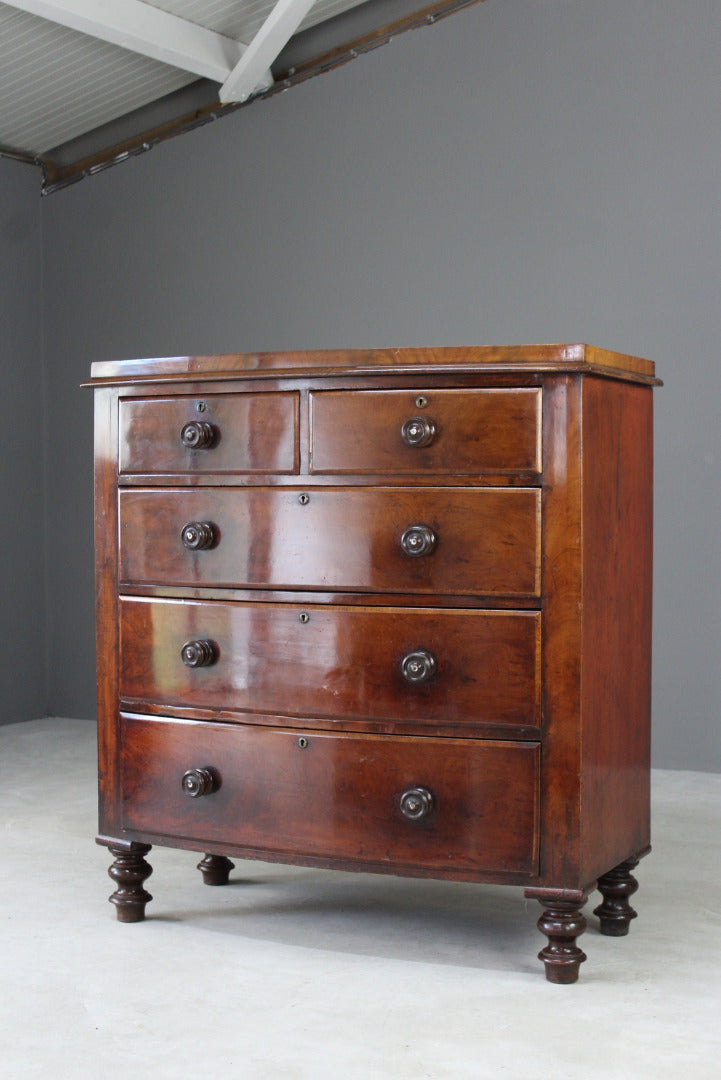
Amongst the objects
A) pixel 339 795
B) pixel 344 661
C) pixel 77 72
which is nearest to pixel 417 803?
pixel 339 795

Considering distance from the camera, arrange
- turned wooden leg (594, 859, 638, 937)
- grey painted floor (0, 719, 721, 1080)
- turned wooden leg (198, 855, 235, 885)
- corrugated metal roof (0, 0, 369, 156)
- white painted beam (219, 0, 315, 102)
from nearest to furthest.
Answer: grey painted floor (0, 719, 721, 1080), turned wooden leg (594, 859, 638, 937), turned wooden leg (198, 855, 235, 885), white painted beam (219, 0, 315, 102), corrugated metal roof (0, 0, 369, 156)

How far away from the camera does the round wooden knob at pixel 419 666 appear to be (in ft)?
7.19

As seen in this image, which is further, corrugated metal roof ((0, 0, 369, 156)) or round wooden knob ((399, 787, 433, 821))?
corrugated metal roof ((0, 0, 369, 156))

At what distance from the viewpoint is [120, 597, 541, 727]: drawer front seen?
7.14 ft

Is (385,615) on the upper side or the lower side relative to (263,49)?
lower

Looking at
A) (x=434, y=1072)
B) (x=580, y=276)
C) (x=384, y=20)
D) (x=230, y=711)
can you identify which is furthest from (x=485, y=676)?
(x=384, y=20)

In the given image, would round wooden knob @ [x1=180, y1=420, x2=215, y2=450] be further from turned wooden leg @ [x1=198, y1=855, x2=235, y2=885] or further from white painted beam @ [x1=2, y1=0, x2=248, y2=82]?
white painted beam @ [x1=2, y1=0, x2=248, y2=82]

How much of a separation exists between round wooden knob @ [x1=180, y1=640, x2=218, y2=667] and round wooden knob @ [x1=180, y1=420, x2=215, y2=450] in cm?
36

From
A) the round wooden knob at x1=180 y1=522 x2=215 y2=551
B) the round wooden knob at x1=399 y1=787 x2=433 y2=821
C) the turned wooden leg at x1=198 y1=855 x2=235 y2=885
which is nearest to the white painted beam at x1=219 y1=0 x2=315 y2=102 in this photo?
the round wooden knob at x1=180 y1=522 x2=215 y2=551

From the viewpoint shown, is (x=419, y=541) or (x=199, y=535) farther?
(x=199, y=535)

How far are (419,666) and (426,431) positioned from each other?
0.40 metres

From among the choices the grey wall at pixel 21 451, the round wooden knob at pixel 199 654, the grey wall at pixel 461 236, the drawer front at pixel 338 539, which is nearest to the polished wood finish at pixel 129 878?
the round wooden knob at pixel 199 654

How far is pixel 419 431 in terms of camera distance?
2.19 metres

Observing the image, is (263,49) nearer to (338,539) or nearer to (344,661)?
(338,539)
